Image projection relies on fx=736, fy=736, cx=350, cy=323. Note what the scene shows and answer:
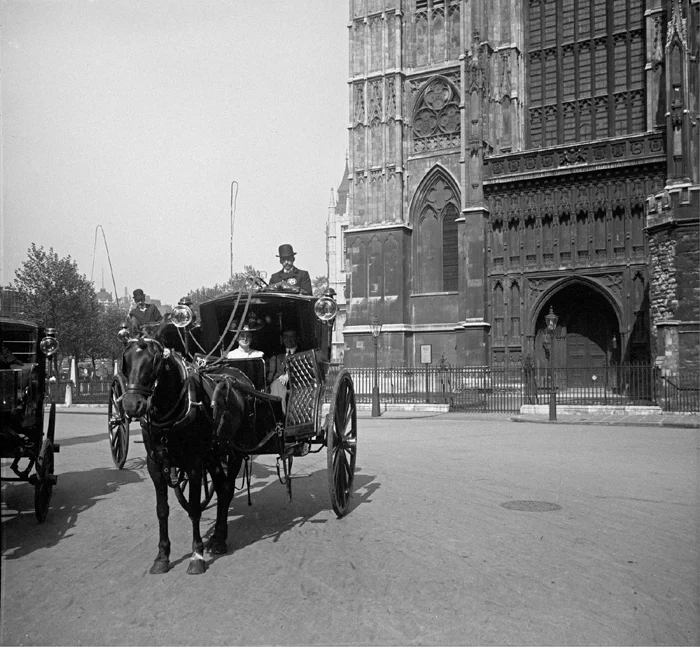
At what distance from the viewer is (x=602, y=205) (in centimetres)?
3203

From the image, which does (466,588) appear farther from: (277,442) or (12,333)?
(12,333)

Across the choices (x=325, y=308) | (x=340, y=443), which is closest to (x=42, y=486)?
(x=340, y=443)

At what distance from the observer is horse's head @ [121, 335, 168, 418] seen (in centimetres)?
512

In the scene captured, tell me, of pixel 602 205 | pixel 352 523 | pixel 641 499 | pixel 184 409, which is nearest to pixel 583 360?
pixel 602 205

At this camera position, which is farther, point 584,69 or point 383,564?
point 584,69

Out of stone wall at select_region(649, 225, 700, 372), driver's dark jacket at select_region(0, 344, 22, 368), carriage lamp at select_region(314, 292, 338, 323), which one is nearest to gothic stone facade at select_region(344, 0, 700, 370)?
stone wall at select_region(649, 225, 700, 372)

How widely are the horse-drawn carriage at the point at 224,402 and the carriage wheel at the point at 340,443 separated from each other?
0.01 m

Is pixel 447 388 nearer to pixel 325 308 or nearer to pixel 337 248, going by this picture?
pixel 325 308

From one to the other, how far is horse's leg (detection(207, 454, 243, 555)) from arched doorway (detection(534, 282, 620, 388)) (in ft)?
90.4

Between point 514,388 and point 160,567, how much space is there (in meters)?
25.3

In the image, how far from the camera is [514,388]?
29.6 meters

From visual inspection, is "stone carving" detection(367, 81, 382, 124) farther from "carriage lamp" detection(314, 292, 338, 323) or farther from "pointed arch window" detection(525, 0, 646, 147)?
"carriage lamp" detection(314, 292, 338, 323)

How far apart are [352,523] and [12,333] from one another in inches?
178

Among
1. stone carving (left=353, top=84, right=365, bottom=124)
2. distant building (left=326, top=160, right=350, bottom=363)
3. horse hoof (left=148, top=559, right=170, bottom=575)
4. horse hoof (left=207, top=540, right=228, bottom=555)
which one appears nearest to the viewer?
horse hoof (left=148, top=559, right=170, bottom=575)
